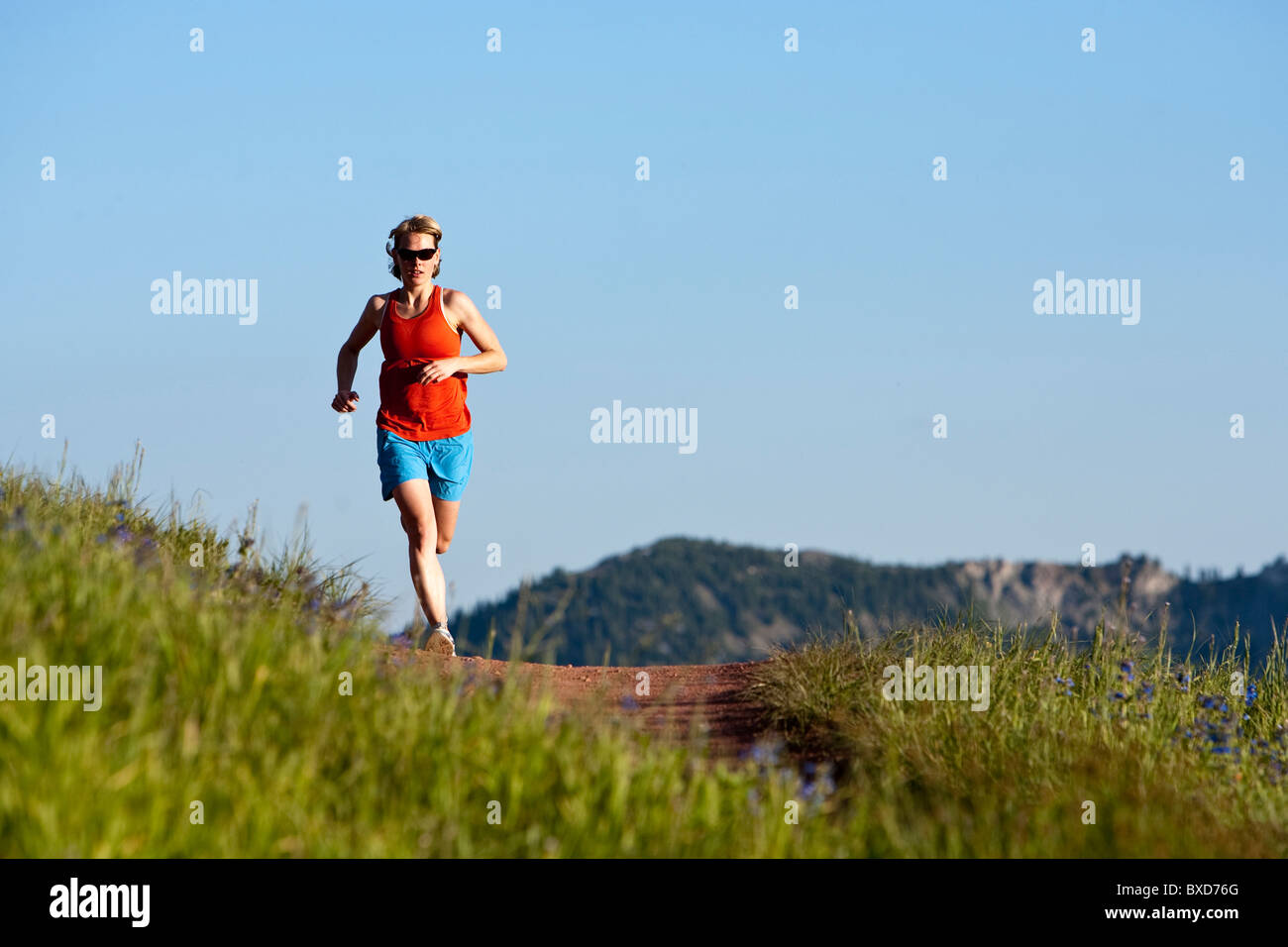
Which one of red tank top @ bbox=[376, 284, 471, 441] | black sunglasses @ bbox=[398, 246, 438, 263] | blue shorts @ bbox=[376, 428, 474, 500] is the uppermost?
black sunglasses @ bbox=[398, 246, 438, 263]

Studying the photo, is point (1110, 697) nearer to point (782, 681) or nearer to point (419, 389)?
point (782, 681)

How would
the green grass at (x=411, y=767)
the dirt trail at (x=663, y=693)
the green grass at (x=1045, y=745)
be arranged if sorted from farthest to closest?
the dirt trail at (x=663, y=693), the green grass at (x=1045, y=745), the green grass at (x=411, y=767)

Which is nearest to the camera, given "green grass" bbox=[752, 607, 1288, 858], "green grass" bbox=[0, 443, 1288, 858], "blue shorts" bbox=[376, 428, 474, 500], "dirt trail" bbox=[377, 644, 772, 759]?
"green grass" bbox=[0, 443, 1288, 858]

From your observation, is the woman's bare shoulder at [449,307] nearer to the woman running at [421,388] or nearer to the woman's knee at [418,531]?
the woman running at [421,388]

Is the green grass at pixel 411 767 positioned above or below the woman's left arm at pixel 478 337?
below

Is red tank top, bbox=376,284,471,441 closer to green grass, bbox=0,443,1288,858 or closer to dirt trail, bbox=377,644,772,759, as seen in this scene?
dirt trail, bbox=377,644,772,759

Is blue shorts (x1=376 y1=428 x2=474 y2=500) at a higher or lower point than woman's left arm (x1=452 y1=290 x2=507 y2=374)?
lower

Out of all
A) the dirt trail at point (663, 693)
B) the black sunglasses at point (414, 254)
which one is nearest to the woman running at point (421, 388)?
the black sunglasses at point (414, 254)

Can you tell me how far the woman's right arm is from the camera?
27.5 feet

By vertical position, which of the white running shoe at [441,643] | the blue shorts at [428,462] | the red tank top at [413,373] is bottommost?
the white running shoe at [441,643]

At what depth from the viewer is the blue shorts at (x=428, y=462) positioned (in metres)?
8.12

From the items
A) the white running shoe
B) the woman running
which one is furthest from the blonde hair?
the white running shoe

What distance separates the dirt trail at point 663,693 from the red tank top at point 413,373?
5.19 ft

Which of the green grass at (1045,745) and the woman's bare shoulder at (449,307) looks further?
the woman's bare shoulder at (449,307)
